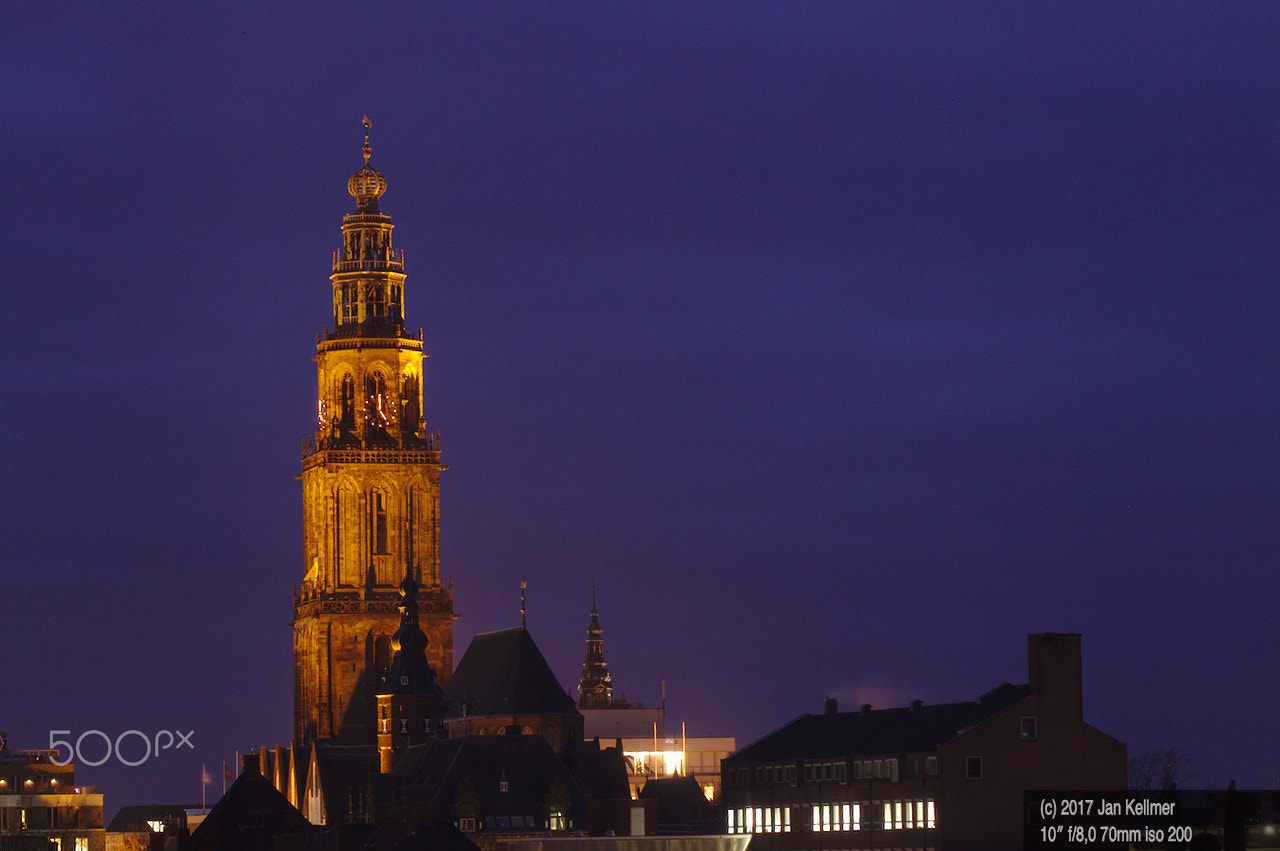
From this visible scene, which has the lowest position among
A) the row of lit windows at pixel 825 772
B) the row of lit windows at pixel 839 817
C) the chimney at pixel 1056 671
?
the row of lit windows at pixel 839 817

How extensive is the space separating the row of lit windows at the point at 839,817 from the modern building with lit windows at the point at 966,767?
0.24 ft

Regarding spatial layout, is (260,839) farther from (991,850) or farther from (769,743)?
(991,850)

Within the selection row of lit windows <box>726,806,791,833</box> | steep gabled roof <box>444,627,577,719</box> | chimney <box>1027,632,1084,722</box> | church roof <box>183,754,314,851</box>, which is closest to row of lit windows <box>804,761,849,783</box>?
row of lit windows <box>726,806,791,833</box>

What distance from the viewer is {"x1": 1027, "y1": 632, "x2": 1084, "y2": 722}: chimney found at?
137250 mm

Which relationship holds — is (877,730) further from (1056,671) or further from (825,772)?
(1056,671)

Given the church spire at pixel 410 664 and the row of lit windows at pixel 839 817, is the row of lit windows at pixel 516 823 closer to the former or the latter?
the row of lit windows at pixel 839 817

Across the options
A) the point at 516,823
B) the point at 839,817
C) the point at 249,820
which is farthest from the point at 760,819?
the point at 249,820

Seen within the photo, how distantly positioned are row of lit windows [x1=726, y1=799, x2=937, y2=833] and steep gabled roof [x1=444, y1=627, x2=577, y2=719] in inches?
1290

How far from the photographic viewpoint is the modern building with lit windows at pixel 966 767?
13612cm

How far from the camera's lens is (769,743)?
15900 cm

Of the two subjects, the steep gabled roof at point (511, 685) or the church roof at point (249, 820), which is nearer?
the church roof at point (249, 820)

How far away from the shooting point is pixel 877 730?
14800 centimetres

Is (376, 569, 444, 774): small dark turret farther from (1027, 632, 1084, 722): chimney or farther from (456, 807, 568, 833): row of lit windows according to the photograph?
(1027, 632, 1084, 722): chimney

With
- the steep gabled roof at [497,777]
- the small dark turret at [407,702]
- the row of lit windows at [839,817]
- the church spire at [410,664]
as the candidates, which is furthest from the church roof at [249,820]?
the row of lit windows at [839,817]
